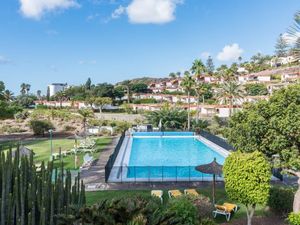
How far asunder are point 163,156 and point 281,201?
1706 centimetres

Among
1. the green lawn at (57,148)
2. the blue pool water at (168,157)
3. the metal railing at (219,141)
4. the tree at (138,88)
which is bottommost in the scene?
the blue pool water at (168,157)

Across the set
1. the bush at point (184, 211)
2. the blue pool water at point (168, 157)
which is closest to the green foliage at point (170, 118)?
the blue pool water at point (168, 157)

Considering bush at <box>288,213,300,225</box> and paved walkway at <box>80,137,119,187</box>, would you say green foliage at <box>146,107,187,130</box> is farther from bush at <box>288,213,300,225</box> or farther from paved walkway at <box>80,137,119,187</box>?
bush at <box>288,213,300,225</box>

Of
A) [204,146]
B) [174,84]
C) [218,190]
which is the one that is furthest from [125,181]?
[174,84]

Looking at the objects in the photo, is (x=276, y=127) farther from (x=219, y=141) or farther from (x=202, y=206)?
(x=219, y=141)

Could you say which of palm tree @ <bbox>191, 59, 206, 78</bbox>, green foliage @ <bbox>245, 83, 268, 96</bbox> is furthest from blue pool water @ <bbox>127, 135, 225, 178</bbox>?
green foliage @ <bbox>245, 83, 268, 96</bbox>

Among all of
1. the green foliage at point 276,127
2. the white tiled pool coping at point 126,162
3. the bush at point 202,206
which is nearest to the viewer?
the green foliage at point 276,127

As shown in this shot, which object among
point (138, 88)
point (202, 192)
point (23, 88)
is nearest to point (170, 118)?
point (202, 192)

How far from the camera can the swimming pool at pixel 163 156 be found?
1872 centimetres

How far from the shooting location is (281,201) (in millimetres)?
12039

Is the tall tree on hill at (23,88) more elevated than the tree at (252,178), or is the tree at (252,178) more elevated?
the tall tree on hill at (23,88)

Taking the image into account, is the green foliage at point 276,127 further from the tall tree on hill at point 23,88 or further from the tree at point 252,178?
the tall tree on hill at point 23,88

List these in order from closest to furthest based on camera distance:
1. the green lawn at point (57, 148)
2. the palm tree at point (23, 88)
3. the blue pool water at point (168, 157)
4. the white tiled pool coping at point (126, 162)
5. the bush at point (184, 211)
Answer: the bush at point (184, 211) → the white tiled pool coping at point (126, 162) → the blue pool water at point (168, 157) → the green lawn at point (57, 148) → the palm tree at point (23, 88)

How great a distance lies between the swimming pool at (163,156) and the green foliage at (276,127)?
24.5 ft
